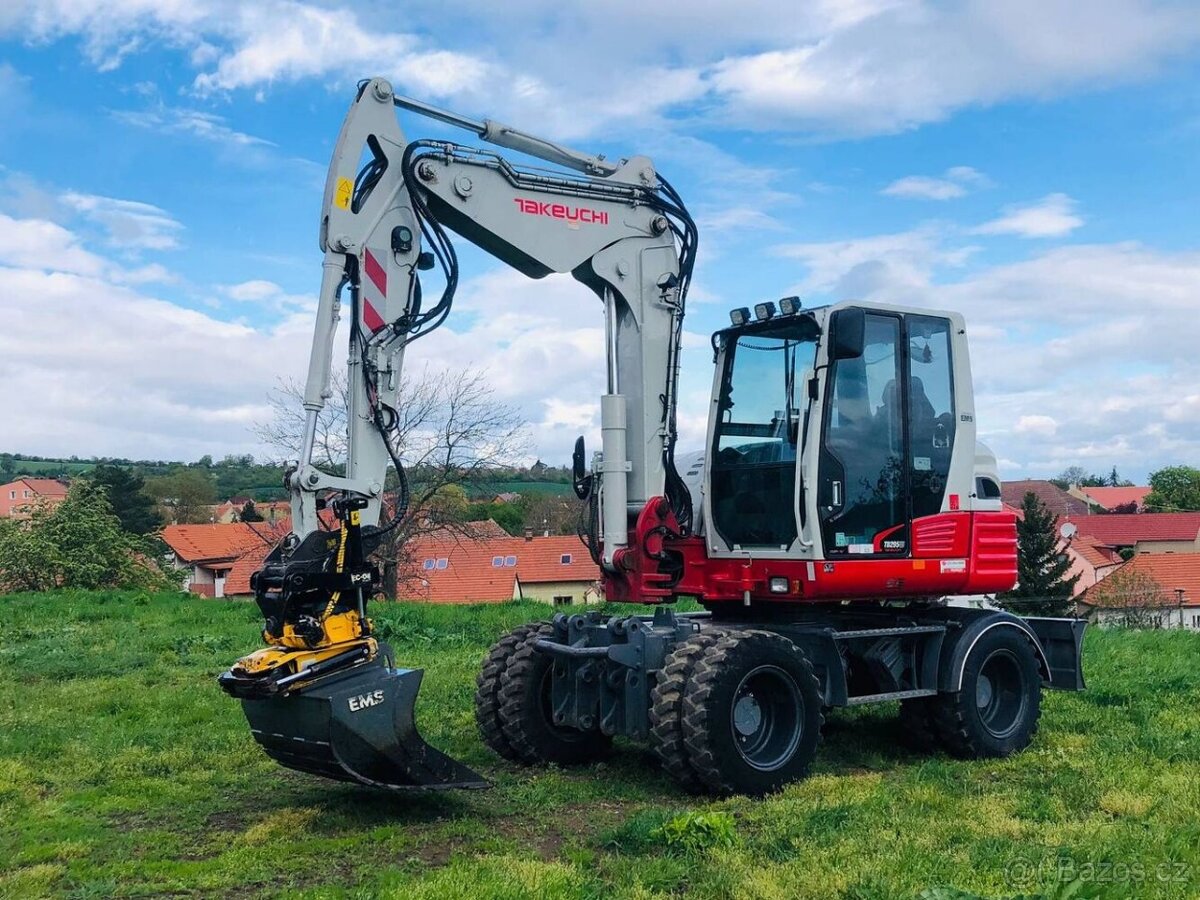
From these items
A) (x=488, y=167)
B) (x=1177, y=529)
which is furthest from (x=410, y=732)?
(x=1177, y=529)

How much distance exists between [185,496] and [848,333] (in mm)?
70664

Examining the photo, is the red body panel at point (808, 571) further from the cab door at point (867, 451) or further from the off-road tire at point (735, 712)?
the off-road tire at point (735, 712)

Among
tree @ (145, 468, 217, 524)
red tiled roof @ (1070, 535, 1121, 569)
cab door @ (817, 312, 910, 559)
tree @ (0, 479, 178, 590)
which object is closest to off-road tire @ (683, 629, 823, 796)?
cab door @ (817, 312, 910, 559)

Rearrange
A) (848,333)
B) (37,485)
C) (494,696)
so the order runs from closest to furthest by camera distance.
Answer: (848,333)
(494,696)
(37,485)

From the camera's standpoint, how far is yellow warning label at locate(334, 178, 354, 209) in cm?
716

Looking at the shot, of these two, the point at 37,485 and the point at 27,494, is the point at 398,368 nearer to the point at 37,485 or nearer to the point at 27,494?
the point at 27,494

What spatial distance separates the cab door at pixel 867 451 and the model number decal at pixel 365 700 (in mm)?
3247

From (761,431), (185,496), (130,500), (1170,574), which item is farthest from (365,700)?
(185,496)

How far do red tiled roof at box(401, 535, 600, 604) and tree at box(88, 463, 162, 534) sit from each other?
15.8 meters

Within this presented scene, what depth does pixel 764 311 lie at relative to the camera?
8453 mm

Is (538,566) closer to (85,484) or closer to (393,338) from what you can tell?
(85,484)

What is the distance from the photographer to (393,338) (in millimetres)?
7320

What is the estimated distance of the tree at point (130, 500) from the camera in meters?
53.5

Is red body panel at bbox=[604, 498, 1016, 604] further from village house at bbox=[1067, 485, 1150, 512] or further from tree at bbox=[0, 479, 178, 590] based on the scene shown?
village house at bbox=[1067, 485, 1150, 512]
